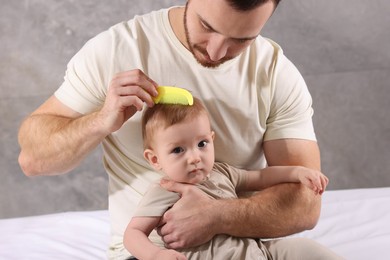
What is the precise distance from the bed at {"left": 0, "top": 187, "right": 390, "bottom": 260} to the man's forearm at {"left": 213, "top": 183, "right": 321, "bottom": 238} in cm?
31

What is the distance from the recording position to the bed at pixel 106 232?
7.58ft

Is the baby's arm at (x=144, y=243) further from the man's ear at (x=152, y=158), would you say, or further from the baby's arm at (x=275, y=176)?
the baby's arm at (x=275, y=176)

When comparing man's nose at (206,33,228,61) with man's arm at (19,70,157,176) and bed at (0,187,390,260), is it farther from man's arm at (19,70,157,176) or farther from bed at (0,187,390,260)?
bed at (0,187,390,260)

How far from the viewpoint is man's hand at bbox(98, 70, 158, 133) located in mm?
1677

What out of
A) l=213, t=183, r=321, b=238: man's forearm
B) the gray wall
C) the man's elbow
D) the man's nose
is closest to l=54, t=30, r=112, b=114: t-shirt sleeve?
the man's elbow

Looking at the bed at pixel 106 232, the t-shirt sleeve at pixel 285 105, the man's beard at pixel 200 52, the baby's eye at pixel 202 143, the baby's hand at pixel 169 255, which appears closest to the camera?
the baby's hand at pixel 169 255

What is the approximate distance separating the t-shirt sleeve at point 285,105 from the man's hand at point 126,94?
0.43m

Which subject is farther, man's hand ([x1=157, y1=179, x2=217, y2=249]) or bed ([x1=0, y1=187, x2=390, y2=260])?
bed ([x1=0, y1=187, x2=390, y2=260])

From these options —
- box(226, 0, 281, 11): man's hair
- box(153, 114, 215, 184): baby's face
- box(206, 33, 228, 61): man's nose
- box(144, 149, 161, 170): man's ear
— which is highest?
box(226, 0, 281, 11): man's hair

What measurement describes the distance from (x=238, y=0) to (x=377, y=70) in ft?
5.78

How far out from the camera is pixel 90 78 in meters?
1.94

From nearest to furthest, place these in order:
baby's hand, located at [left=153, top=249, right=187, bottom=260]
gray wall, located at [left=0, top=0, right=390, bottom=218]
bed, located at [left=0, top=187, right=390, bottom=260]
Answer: baby's hand, located at [left=153, top=249, right=187, bottom=260] < bed, located at [left=0, top=187, right=390, bottom=260] < gray wall, located at [left=0, top=0, right=390, bottom=218]

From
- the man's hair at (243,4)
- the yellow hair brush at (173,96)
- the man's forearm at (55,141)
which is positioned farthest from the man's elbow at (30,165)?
the man's hair at (243,4)

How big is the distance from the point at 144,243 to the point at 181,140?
0.24 m
